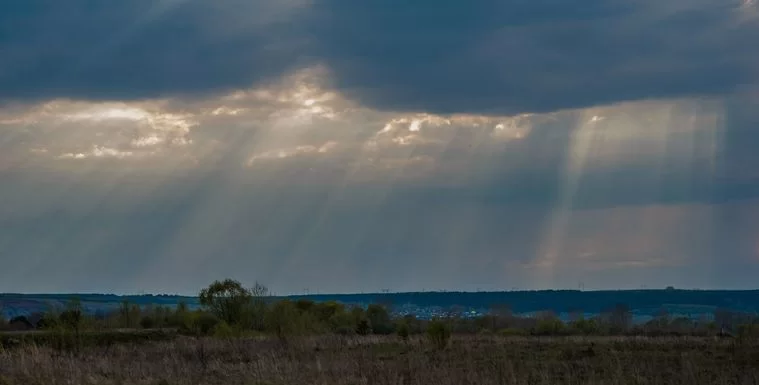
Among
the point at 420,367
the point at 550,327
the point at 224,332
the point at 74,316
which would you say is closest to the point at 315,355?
the point at 420,367

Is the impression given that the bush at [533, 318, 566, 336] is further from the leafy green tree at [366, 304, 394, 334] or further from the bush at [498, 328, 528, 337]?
the leafy green tree at [366, 304, 394, 334]

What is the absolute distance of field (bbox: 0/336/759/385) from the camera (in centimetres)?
2689

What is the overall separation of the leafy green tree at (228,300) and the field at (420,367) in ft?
85.9

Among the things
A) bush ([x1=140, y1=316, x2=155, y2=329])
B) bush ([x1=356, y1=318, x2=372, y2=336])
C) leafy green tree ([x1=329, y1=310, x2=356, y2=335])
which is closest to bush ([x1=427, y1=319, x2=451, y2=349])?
leafy green tree ([x1=329, y1=310, x2=356, y2=335])

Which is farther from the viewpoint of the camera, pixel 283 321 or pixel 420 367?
pixel 283 321

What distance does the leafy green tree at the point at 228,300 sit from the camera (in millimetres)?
77562

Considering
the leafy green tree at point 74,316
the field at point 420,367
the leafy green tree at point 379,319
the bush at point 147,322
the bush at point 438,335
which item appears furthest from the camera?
the leafy green tree at point 379,319

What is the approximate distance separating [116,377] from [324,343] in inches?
1056

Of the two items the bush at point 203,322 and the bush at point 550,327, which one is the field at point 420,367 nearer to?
the bush at point 203,322

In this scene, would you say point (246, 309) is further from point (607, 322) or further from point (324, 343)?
point (607, 322)

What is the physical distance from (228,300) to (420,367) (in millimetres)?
47200

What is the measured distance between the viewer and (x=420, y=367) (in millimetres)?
33062

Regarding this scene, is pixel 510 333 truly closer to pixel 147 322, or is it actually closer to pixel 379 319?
pixel 379 319

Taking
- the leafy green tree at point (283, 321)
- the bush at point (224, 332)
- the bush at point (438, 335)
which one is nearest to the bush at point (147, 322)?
the bush at point (224, 332)
